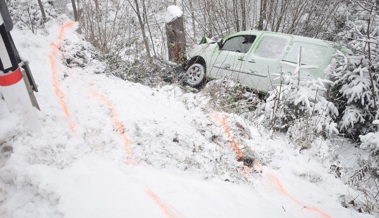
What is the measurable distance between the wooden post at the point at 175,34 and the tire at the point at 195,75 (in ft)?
2.61

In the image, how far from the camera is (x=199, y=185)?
2336 millimetres

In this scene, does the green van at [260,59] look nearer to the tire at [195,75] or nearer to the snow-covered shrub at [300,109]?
the tire at [195,75]

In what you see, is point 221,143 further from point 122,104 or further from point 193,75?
point 193,75

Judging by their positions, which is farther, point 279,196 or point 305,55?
point 305,55

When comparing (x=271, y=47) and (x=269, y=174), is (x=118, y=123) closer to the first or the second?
(x=269, y=174)

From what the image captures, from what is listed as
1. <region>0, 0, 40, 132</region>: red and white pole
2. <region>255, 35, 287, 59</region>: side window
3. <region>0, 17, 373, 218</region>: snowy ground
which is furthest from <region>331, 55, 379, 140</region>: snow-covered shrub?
<region>0, 0, 40, 132</region>: red and white pole

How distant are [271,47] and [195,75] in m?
1.86

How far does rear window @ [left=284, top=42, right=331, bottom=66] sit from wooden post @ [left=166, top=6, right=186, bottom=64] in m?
2.98

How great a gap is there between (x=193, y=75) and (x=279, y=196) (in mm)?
4662

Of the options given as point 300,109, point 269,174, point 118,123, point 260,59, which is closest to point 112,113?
point 118,123

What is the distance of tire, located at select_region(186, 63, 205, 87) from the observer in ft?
22.1

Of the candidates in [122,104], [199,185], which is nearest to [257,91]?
[122,104]

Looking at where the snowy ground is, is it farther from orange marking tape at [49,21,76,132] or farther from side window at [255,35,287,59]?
side window at [255,35,287,59]

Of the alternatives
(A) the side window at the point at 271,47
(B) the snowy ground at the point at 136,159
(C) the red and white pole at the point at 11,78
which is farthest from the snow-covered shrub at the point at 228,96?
(C) the red and white pole at the point at 11,78
